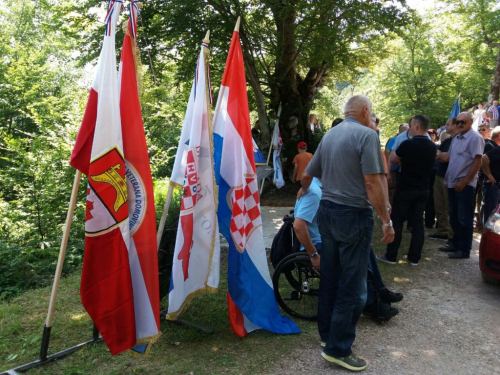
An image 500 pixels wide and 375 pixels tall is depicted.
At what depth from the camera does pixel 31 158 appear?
859 centimetres

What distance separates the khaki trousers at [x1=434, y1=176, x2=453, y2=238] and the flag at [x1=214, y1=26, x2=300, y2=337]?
4.68 meters

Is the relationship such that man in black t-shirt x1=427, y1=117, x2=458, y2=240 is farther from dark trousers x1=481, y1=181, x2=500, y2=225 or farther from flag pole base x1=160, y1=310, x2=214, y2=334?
flag pole base x1=160, y1=310, x2=214, y2=334

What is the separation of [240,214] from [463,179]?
12.7 ft

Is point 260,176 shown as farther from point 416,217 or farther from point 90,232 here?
point 90,232

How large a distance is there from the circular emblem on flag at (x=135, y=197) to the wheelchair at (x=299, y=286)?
1.53 metres

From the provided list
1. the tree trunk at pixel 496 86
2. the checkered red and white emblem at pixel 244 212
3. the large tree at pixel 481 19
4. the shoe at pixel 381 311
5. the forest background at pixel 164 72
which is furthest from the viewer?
the large tree at pixel 481 19

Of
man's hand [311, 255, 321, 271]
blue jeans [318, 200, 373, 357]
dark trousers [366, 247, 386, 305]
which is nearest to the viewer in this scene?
blue jeans [318, 200, 373, 357]

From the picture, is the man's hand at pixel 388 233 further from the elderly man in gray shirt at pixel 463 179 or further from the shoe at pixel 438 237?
the shoe at pixel 438 237

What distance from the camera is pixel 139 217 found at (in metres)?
3.19

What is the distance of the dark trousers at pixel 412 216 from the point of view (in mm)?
5605

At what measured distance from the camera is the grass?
319 cm

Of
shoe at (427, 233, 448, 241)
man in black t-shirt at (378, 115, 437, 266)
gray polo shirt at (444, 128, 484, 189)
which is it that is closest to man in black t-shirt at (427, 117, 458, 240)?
shoe at (427, 233, 448, 241)

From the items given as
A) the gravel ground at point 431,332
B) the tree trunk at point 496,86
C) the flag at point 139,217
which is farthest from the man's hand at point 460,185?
the tree trunk at point 496,86

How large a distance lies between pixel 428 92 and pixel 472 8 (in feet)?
17.6
